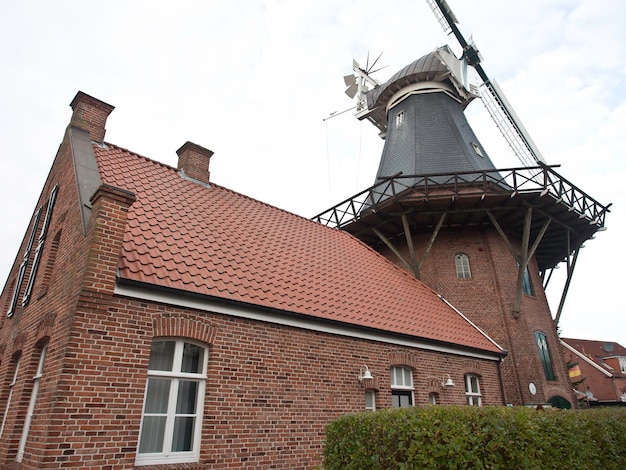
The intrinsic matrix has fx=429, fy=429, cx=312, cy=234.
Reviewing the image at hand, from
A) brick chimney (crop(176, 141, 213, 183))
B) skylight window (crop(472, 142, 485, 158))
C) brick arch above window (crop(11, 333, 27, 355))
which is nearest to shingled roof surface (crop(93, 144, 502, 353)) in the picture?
brick chimney (crop(176, 141, 213, 183))

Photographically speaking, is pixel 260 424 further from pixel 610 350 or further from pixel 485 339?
pixel 610 350

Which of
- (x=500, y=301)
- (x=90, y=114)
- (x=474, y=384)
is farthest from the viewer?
(x=500, y=301)

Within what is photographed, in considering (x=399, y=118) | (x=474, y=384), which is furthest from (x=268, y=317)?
(x=399, y=118)

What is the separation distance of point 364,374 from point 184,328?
4010 millimetres

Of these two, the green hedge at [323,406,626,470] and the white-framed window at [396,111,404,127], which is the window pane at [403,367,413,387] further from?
the white-framed window at [396,111,404,127]

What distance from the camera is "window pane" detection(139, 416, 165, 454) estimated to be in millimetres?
5820

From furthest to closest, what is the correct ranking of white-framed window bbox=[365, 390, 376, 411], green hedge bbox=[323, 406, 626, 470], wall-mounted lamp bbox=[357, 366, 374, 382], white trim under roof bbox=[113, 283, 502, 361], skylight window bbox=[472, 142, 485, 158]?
skylight window bbox=[472, 142, 485, 158]
white-framed window bbox=[365, 390, 376, 411]
wall-mounted lamp bbox=[357, 366, 374, 382]
white trim under roof bbox=[113, 283, 502, 361]
green hedge bbox=[323, 406, 626, 470]

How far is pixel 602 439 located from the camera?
533 cm

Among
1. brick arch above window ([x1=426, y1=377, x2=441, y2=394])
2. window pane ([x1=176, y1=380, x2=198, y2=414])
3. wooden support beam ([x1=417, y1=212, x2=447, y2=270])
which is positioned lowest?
window pane ([x1=176, y1=380, x2=198, y2=414])

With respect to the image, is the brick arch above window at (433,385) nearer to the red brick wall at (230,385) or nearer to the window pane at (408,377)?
the window pane at (408,377)

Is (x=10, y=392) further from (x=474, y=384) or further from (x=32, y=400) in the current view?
(x=474, y=384)

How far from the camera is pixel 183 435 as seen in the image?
6.16 meters

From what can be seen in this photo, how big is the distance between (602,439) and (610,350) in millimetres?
42727

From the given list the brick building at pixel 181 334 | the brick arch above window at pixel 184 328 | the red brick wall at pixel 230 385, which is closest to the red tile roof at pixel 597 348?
the brick building at pixel 181 334
